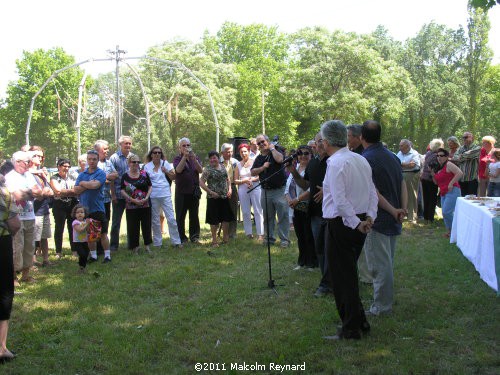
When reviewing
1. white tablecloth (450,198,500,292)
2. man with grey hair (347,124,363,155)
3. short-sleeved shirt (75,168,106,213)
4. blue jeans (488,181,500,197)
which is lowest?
white tablecloth (450,198,500,292)

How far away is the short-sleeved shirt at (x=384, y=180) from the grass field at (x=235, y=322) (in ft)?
2.99

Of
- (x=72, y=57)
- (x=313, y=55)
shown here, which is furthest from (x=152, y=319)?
(x=72, y=57)

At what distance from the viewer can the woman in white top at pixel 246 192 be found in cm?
951

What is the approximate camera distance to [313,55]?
42844 millimetres

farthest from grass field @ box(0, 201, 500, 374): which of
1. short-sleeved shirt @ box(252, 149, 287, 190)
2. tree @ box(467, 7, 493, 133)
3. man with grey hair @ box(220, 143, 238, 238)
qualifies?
tree @ box(467, 7, 493, 133)

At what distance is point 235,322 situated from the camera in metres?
4.90

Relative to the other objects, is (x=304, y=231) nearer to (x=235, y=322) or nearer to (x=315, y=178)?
(x=315, y=178)

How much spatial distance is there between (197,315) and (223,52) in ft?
174

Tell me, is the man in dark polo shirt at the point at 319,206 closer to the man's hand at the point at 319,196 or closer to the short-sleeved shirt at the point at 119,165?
the man's hand at the point at 319,196

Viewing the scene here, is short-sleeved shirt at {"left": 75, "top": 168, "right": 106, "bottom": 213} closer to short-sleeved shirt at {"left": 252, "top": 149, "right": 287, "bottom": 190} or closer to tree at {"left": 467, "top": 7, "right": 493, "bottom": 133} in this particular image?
short-sleeved shirt at {"left": 252, "top": 149, "right": 287, "bottom": 190}

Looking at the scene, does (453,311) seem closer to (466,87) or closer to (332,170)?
(332,170)

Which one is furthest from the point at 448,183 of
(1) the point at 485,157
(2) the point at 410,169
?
(2) the point at 410,169

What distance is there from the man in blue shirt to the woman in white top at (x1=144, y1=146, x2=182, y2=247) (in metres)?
1.19

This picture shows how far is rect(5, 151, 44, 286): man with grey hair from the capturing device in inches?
249
